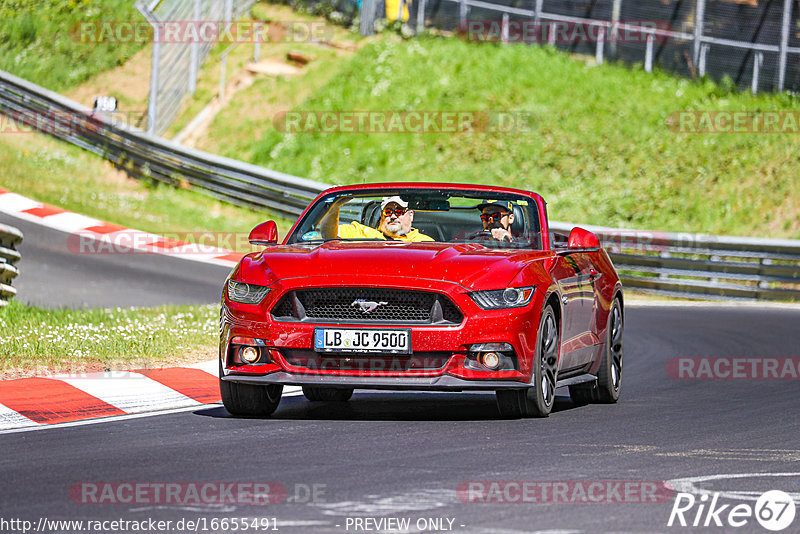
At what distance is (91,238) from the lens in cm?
2295

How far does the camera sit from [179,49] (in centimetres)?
3303

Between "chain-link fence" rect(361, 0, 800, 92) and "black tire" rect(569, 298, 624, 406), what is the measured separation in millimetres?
19851

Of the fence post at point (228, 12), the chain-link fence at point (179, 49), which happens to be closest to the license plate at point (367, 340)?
the chain-link fence at point (179, 49)

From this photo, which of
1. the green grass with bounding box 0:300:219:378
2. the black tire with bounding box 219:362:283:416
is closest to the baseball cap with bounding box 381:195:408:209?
the black tire with bounding box 219:362:283:416

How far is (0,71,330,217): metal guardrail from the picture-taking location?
26.2 metres

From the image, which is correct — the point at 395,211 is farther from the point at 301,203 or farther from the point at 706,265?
the point at 301,203

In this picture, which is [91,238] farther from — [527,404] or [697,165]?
[527,404]

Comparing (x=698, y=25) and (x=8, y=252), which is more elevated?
(x=698, y=25)

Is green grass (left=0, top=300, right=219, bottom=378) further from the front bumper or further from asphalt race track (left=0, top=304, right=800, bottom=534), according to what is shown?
the front bumper

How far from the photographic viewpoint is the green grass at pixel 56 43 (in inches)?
1414

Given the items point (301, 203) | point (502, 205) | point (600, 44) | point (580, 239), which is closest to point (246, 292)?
point (502, 205)

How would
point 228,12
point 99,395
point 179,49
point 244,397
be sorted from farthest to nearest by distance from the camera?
point 228,12 < point 179,49 < point 99,395 < point 244,397

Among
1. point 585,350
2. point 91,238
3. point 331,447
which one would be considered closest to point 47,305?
point 91,238

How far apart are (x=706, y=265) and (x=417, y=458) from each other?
16193 mm
